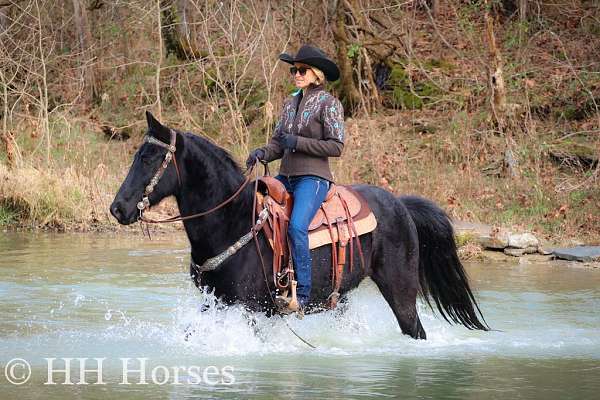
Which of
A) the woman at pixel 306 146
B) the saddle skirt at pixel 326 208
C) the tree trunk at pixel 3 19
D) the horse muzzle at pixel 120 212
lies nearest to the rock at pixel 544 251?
the saddle skirt at pixel 326 208

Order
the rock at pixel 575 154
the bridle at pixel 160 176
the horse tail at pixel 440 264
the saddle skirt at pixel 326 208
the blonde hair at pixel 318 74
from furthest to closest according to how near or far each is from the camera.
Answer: the rock at pixel 575 154, the horse tail at pixel 440 264, the blonde hair at pixel 318 74, the saddle skirt at pixel 326 208, the bridle at pixel 160 176

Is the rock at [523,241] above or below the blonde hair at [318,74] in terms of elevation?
below

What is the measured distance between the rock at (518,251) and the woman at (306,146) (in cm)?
620

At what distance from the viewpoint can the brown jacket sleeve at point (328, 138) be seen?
24.6ft

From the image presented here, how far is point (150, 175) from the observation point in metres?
7.05

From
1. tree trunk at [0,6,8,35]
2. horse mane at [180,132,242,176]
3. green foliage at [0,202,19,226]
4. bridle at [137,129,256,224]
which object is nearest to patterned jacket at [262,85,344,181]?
horse mane at [180,132,242,176]

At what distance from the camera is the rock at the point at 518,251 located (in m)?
13.4

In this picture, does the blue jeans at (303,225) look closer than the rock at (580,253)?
Yes

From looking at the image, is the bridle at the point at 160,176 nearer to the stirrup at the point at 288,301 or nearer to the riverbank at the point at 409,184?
the stirrup at the point at 288,301

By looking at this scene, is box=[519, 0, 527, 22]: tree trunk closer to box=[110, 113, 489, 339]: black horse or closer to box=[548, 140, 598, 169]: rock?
box=[548, 140, 598, 169]: rock

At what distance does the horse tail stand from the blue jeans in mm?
1210

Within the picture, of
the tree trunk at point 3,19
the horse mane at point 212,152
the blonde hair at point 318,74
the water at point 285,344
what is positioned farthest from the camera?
the tree trunk at point 3,19

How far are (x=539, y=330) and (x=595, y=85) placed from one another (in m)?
11.3

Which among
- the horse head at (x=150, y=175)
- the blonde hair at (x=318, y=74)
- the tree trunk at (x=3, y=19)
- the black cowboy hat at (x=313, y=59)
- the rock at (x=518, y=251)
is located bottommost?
the rock at (x=518, y=251)
